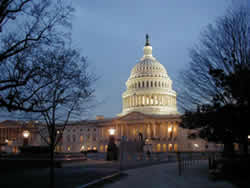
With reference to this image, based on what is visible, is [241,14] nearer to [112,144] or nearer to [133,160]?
[133,160]

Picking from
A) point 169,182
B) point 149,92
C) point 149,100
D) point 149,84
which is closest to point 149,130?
point 149,100

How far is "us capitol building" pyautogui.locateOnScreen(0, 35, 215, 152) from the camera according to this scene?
336 feet

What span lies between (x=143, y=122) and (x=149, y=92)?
19.7 metres

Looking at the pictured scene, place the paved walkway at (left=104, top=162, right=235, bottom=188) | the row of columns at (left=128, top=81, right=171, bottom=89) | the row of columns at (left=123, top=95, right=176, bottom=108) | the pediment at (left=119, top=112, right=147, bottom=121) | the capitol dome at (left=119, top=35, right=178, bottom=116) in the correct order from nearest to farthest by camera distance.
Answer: the paved walkway at (left=104, top=162, right=235, bottom=188)
the pediment at (left=119, top=112, right=147, bottom=121)
the capitol dome at (left=119, top=35, right=178, bottom=116)
the row of columns at (left=123, top=95, right=176, bottom=108)
the row of columns at (left=128, top=81, right=171, bottom=89)

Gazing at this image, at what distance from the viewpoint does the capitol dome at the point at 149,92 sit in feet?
401

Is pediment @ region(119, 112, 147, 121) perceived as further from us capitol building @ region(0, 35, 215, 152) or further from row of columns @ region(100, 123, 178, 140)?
row of columns @ region(100, 123, 178, 140)

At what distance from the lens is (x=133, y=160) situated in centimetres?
3356

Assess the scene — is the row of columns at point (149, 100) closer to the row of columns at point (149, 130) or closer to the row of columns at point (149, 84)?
the row of columns at point (149, 84)

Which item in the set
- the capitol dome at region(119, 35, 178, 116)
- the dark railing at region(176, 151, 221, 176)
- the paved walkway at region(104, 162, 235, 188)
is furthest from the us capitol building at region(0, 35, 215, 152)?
the paved walkway at region(104, 162, 235, 188)

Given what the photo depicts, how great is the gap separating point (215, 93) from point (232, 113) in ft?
7.42

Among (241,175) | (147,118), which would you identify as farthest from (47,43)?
(147,118)

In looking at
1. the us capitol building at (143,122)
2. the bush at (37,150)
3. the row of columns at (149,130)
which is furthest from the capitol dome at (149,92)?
the bush at (37,150)

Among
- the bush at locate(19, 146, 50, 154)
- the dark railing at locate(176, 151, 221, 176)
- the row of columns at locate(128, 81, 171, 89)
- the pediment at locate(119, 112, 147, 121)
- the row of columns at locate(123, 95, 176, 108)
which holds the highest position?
the row of columns at locate(128, 81, 171, 89)

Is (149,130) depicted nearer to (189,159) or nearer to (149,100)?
(149,100)
